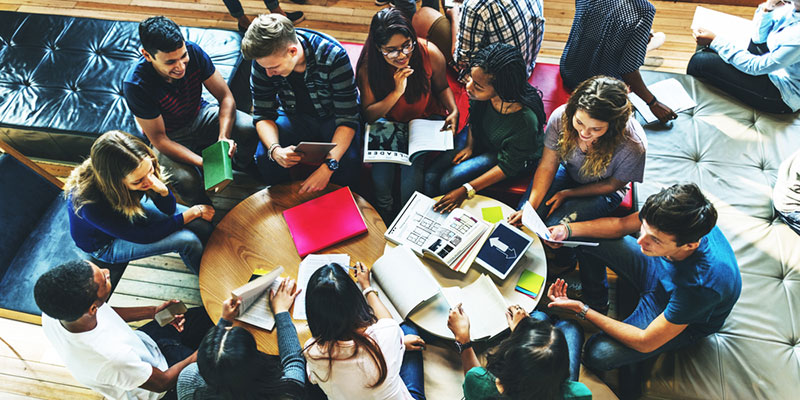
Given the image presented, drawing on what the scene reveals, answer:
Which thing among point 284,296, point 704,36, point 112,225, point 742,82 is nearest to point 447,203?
point 284,296

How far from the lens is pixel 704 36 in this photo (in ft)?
10.2

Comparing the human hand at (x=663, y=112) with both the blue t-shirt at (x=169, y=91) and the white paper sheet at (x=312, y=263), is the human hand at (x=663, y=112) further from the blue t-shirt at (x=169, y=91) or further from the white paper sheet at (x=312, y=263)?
the blue t-shirt at (x=169, y=91)

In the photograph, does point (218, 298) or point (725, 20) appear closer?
point (218, 298)

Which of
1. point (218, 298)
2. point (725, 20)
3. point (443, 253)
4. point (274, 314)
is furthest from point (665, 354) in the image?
point (725, 20)

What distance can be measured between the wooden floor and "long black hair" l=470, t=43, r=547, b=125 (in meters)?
1.77

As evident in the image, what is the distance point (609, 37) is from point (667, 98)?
0.71 metres

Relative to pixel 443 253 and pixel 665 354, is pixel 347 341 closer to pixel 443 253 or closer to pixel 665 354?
pixel 443 253

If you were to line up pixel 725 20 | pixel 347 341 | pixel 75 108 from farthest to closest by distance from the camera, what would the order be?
pixel 725 20
pixel 75 108
pixel 347 341

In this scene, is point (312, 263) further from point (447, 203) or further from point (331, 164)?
point (447, 203)

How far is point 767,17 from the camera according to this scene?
2.81 m

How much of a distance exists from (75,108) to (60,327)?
5.96 ft

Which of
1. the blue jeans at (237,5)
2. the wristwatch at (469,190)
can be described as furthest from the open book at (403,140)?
the blue jeans at (237,5)

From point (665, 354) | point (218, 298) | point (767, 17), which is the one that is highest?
point (767, 17)

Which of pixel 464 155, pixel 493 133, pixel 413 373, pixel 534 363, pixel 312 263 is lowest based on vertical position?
pixel 413 373
